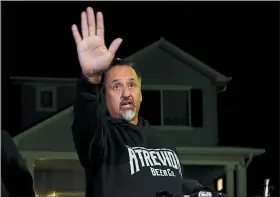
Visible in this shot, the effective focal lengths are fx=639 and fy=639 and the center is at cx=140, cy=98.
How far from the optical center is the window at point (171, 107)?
3.07m

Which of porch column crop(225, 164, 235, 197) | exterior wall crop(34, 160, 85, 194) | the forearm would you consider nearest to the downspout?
porch column crop(225, 164, 235, 197)

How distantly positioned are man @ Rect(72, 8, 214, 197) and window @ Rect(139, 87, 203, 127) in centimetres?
88

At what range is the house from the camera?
269cm

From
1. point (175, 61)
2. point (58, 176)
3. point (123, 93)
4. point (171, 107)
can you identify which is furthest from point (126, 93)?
point (171, 107)

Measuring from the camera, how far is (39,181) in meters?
2.57

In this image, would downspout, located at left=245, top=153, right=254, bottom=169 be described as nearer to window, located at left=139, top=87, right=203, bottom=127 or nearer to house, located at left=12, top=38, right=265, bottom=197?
house, located at left=12, top=38, right=265, bottom=197

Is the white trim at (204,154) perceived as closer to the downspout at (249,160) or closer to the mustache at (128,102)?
the downspout at (249,160)

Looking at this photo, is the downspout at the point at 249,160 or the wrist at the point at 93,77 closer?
A: the wrist at the point at 93,77

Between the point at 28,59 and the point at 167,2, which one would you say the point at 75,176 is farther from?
the point at 167,2

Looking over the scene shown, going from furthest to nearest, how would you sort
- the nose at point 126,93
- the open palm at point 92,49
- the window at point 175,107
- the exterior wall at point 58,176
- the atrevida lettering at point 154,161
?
A: the window at point 175,107 → the exterior wall at point 58,176 → the nose at point 126,93 → the atrevida lettering at point 154,161 → the open palm at point 92,49

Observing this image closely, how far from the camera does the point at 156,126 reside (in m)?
3.00

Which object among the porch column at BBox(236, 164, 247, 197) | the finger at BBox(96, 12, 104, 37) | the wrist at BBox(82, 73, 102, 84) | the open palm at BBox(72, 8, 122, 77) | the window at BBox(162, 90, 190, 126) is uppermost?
the finger at BBox(96, 12, 104, 37)

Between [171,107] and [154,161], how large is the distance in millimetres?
1738

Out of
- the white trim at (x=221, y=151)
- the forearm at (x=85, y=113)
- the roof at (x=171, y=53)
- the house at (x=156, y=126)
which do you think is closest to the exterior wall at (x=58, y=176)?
the house at (x=156, y=126)
